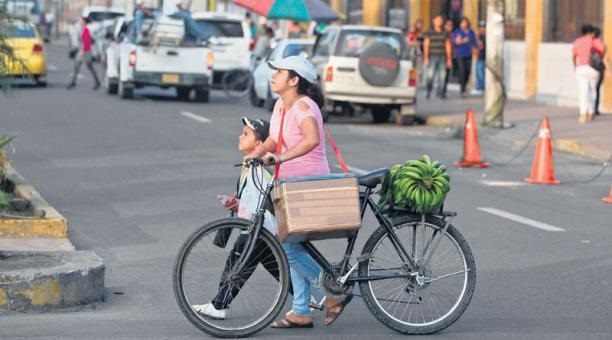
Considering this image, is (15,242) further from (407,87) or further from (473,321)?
(407,87)

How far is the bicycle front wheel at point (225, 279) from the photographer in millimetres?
7551

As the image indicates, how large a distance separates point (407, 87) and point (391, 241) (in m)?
17.5

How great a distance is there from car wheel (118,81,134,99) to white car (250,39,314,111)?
105 inches

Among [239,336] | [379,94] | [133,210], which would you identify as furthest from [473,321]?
[379,94]

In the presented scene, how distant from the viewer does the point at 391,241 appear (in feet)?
25.5

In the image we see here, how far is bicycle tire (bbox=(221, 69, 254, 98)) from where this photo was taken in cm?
3219

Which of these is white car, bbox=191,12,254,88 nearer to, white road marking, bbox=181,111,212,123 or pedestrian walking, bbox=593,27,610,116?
white road marking, bbox=181,111,212,123

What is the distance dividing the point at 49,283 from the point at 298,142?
184 cm

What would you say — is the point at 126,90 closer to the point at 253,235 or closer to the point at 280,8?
the point at 280,8

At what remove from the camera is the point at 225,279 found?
7789 millimetres

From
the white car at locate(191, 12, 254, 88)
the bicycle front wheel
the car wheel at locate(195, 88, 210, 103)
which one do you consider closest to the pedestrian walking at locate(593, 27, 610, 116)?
the car wheel at locate(195, 88, 210, 103)

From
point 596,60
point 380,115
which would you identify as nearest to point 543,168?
point 596,60

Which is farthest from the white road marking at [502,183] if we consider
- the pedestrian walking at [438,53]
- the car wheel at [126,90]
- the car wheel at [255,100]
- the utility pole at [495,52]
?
the pedestrian walking at [438,53]

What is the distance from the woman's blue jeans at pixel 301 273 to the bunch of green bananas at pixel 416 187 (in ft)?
1.76
